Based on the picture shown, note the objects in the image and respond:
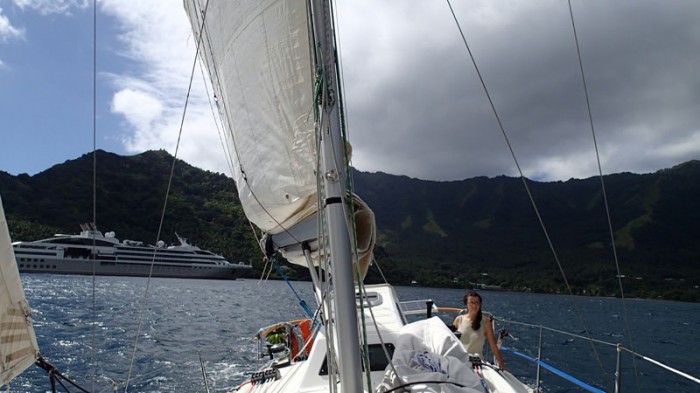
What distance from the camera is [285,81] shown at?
349cm

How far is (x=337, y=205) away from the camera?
2.60m

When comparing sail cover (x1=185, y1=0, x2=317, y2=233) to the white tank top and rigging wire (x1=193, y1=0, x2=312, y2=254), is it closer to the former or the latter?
rigging wire (x1=193, y1=0, x2=312, y2=254)

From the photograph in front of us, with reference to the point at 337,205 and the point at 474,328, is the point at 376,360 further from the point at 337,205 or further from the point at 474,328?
the point at 337,205

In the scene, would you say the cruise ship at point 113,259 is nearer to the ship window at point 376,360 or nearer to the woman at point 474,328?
the woman at point 474,328

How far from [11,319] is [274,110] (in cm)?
225

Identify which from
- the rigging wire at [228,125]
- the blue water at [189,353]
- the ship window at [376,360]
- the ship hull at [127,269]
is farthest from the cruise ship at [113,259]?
the ship window at [376,360]

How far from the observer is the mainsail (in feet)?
11.1

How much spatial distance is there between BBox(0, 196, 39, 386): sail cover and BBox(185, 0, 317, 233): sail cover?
1883 mm

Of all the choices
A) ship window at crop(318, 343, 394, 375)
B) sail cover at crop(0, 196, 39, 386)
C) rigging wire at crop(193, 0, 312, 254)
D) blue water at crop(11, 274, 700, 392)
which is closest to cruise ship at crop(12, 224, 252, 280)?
blue water at crop(11, 274, 700, 392)

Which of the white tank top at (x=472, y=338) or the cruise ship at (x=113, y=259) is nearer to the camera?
the white tank top at (x=472, y=338)

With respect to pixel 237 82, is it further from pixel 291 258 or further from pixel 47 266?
pixel 47 266

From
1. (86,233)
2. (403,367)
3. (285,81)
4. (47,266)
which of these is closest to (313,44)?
(285,81)

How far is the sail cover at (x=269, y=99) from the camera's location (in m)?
3.40

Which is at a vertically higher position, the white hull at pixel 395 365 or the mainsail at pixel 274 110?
the mainsail at pixel 274 110
